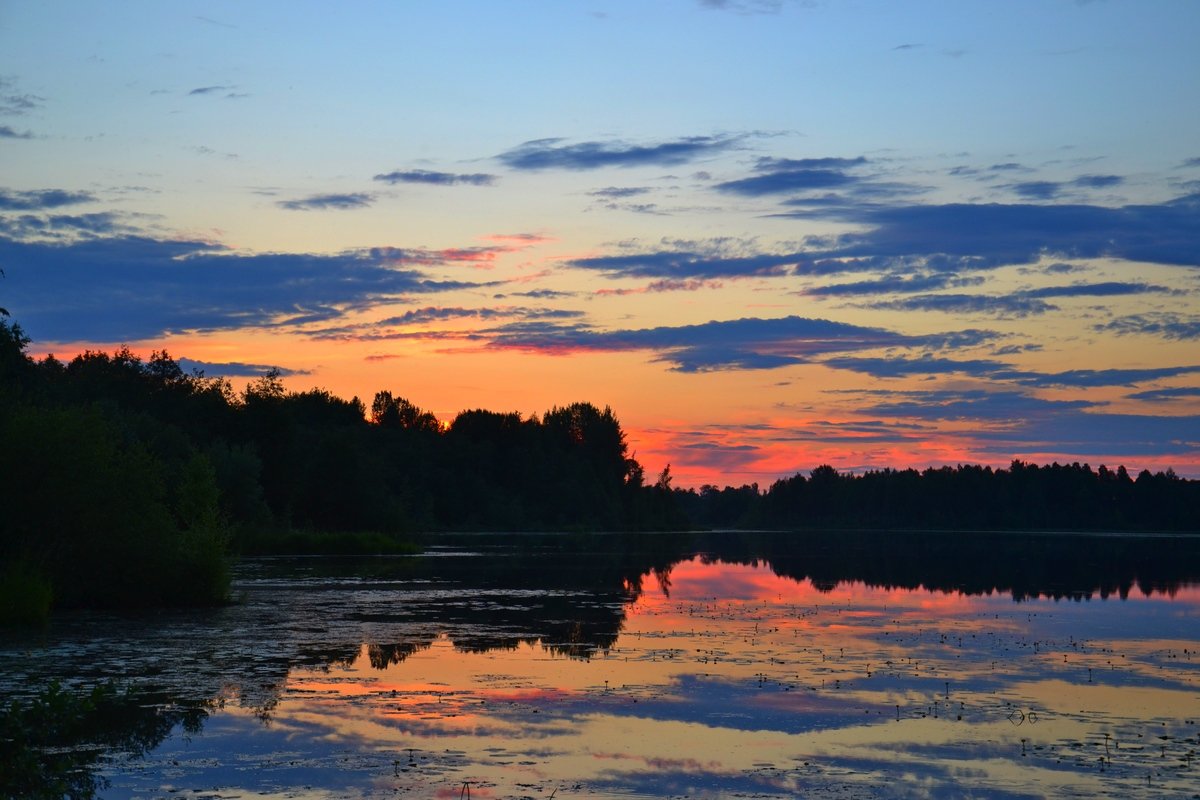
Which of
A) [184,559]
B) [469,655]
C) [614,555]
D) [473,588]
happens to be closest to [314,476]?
[614,555]

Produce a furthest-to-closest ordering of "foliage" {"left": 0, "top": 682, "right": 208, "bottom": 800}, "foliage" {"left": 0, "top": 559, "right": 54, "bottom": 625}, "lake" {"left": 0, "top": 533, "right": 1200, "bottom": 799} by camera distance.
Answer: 1. "foliage" {"left": 0, "top": 559, "right": 54, "bottom": 625}
2. "lake" {"left": 0, "top": 533, "right": 1200, "bottom": 799}
3. "foliage" {"left": 0, "top": 682, "right": 208, "bottom": 800}

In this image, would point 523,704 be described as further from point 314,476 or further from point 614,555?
point 314,476

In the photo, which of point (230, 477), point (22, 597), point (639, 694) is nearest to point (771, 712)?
point (639, 694)

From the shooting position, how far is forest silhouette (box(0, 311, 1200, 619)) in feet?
103

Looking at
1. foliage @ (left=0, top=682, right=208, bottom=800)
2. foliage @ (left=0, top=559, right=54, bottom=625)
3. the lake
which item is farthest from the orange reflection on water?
foliage @ (left=0, top=559, right=54, bottom=625)

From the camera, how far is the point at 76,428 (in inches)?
1259

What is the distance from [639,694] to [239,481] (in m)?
60.0

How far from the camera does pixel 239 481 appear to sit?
75750 millimetres

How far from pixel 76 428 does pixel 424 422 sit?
15473cm

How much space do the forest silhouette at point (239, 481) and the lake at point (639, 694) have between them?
2.07m

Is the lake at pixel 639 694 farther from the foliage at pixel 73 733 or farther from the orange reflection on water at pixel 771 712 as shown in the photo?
the foliage at pixel 73 733

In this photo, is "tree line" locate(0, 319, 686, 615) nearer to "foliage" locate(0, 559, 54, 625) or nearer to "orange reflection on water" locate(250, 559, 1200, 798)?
"foliage" locate(0, 559, 54, 625)

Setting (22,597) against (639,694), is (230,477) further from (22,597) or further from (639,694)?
(639,694)

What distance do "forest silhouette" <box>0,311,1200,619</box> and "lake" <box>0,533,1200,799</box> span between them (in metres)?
2.07
